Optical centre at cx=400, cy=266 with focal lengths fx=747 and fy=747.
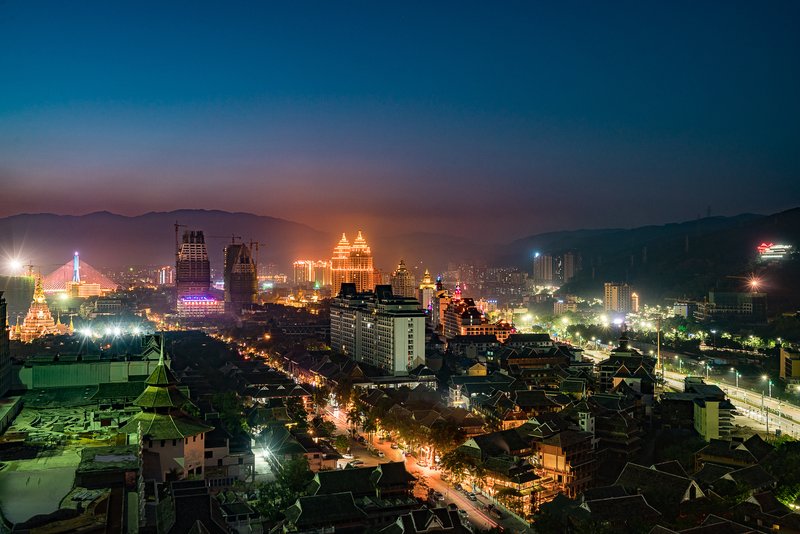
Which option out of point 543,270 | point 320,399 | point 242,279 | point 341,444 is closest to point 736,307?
point 320,399

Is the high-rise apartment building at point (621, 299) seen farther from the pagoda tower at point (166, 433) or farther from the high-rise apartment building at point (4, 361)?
the pagoda tower at point (166, 433)

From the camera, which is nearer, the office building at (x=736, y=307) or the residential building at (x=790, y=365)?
the residential building at (x=790, y=365)

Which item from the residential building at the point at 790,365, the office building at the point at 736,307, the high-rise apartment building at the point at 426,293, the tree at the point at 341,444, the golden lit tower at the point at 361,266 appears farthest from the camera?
the golden lit tower at the point at 361,266

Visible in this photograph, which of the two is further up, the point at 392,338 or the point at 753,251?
the point at 753,251

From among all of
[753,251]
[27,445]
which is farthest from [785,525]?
[753,251]

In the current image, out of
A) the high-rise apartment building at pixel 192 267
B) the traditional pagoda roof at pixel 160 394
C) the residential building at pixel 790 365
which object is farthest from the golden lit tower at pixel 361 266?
the traditional pagoda roof at pixel 160 394

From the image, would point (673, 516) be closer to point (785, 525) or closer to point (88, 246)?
point (785, 525)
